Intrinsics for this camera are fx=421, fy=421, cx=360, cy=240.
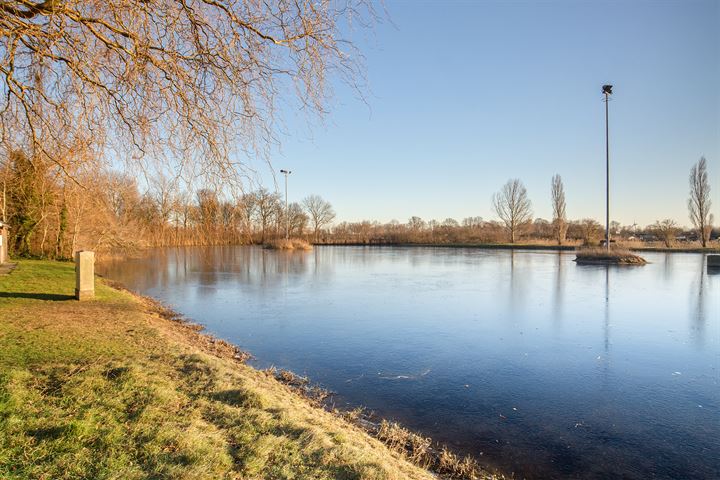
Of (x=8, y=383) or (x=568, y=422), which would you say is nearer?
(x=8, y=383)

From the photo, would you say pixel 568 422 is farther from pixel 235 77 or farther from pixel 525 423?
pixel 235 77

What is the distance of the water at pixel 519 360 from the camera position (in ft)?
13.7

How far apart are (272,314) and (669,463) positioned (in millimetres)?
8684

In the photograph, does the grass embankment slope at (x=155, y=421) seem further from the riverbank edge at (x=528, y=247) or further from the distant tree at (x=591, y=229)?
the distant tree at (x=591, y=229)

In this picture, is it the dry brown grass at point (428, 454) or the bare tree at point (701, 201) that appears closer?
the dry brown grass at point (428, 454)

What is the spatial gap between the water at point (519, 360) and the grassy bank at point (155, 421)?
1.30m

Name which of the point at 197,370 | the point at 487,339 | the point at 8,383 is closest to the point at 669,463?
the point at 487,339

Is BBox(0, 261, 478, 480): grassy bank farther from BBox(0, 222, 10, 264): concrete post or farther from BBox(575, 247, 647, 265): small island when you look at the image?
BBox(575, 247, 647, 265): small island

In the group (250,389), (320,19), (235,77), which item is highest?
(320,19)

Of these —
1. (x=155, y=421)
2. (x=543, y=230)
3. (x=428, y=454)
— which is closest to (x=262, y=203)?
(x=155, y=421)

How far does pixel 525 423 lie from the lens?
15.3 ft

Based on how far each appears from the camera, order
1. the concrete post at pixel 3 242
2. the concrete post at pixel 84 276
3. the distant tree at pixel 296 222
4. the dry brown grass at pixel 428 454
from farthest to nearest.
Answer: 1. the distant tree at pixel 296 222
2. the concrete post at pixel 3 242
3. the concrete post at pixel 84 276
4. the dry brown grass at pixel 428 454

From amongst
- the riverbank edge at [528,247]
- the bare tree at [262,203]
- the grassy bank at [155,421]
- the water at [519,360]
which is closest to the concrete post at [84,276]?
the water at [519,360]

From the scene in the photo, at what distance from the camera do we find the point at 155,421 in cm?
340
